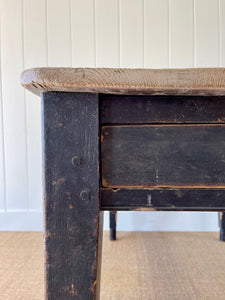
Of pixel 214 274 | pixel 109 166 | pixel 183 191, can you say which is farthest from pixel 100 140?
pixel 214 274

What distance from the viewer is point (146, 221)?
141 cm

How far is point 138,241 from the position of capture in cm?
126

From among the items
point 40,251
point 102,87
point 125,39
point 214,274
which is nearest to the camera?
point 102,87

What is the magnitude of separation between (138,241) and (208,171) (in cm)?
92

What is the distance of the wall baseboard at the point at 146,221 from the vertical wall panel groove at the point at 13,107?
6 cm

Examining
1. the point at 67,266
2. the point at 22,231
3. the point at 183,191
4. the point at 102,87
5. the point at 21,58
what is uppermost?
the point at 21,58

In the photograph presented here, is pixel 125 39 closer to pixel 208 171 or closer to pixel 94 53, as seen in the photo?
pixel 94 53

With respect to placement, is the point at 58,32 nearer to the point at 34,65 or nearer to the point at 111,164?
the point at 34,65

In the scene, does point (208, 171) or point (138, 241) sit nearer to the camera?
point (208, 171)

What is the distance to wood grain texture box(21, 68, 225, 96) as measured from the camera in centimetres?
39

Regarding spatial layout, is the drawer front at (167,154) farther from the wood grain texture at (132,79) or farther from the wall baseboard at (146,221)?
the wall baseboard at (146,221)

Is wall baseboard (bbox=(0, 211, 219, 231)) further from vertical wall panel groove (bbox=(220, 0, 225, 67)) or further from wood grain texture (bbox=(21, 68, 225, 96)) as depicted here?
wood grain texture (bbox=(21, 68, 225, 96))

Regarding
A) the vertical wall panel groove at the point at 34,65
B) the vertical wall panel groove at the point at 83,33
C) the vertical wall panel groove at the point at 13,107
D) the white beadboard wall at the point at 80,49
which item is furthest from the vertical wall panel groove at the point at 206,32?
the vertical wall panel groove at the point at 13,107

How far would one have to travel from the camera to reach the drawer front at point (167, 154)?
17.0 inches
